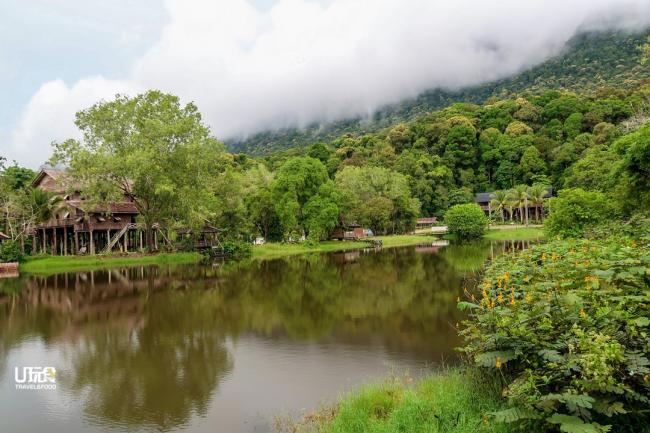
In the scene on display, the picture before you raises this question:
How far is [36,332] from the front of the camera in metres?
14.1

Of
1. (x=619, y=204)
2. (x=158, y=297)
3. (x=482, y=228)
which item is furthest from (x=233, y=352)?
Answer: (x=482, y=228)

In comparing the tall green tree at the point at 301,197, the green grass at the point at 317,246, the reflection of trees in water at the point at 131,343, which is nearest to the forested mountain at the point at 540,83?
the green grass at the point at 317,246

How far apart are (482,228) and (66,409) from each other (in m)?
57.2

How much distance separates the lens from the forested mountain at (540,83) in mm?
119000

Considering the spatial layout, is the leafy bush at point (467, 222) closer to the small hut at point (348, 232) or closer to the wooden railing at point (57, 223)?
the small hut at point (348, 232)

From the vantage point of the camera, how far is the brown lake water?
7.75 meters

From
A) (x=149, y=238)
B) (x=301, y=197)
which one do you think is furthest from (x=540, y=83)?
(x=149, y=238)

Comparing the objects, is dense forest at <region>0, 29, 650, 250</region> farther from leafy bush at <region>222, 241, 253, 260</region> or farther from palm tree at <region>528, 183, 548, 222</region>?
leafy bush at <region>222, 241, 253, 260</region>

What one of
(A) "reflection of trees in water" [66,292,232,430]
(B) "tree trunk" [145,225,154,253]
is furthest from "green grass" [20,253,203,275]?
(A) "reflection of trees in water" [66,292,232,430]

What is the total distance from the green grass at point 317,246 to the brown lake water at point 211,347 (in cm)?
2234

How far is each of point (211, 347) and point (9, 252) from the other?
30.4 metres

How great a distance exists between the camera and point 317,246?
5131 centimetres

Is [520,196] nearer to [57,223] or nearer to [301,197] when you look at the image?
[301,197]

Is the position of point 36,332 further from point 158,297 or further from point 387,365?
point 387,365
